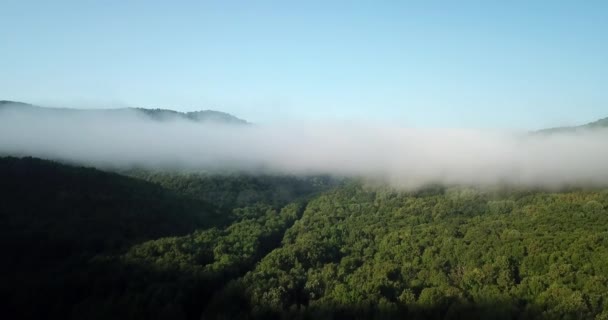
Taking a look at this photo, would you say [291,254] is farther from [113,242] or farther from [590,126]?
[590,126]

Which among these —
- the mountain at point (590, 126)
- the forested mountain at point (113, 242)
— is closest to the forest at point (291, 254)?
the forested mountain at point (113, 242)

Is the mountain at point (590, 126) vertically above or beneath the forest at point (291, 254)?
above

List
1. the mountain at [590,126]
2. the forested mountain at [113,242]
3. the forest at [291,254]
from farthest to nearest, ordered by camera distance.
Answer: the mountain at [590,126]
the forested mountain at [113,242]
the forest at [291,254]

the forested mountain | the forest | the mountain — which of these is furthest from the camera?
the mountain

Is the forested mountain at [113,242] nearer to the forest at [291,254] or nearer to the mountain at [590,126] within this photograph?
the forest at [291,254]

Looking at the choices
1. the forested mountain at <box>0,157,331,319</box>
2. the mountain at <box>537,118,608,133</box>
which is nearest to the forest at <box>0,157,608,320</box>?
the forested mountain at <box>0,157,331,319</box>

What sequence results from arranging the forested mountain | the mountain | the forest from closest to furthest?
the forest
the forested mountain
the mountain

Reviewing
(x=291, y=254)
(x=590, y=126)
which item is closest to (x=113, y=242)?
(x=291, y=254)

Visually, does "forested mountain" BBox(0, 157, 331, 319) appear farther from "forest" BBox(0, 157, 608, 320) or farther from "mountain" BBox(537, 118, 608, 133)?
"mountain" BBox(537, 118, 608, 133)

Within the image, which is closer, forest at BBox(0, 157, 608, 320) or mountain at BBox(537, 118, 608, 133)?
forest at BBox(0, 157, 608, 320)
